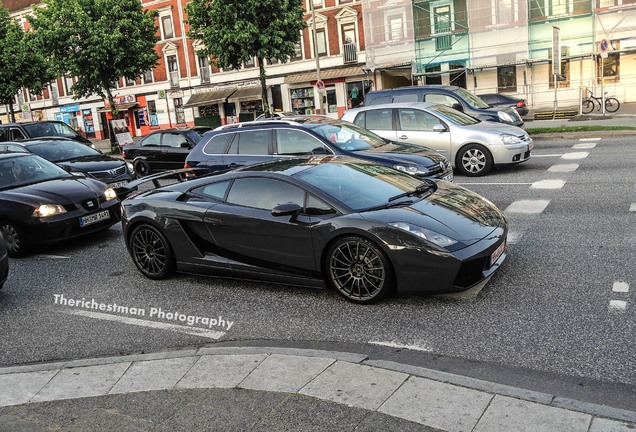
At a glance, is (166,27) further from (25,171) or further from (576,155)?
(25,171)

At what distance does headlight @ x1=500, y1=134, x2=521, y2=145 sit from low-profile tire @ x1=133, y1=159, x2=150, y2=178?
10285mm

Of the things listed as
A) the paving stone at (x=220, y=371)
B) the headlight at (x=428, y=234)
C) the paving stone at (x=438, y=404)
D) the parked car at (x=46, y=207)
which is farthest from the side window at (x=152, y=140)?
the paving stone at (x=438, y=404)

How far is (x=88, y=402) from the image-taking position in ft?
14.3

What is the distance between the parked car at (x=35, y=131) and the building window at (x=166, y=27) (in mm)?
28356

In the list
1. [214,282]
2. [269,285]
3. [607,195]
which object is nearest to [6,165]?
[214,282]

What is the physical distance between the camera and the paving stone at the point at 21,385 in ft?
14.9

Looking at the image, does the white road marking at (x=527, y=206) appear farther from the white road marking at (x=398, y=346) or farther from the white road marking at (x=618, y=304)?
the white road marking at (x=398, y=346)

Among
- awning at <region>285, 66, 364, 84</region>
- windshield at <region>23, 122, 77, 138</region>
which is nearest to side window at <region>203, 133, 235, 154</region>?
windshield at <region>23, 122, 77, 138</region>

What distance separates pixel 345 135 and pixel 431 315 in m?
5.76

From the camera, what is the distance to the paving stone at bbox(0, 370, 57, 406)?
4.53 meters

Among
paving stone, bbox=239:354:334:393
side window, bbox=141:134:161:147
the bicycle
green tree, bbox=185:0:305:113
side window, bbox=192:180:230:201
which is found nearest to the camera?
paving stone, bbox=239:354:334:393

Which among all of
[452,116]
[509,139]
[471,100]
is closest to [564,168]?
[509,139]

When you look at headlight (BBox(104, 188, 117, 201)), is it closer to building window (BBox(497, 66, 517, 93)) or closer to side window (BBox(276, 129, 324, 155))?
side window (BBox(276, 129, 324, 155))

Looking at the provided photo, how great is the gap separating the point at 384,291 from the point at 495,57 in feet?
101
